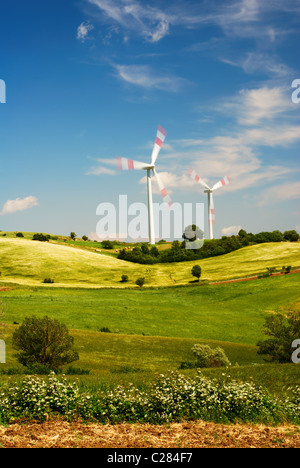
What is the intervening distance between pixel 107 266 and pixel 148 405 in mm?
152648

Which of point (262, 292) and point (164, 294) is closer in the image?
point (262, 292)

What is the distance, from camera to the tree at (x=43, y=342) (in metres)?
40.6

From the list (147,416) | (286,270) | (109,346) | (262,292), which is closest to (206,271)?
(286,270)

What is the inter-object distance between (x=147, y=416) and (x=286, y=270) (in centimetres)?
11861

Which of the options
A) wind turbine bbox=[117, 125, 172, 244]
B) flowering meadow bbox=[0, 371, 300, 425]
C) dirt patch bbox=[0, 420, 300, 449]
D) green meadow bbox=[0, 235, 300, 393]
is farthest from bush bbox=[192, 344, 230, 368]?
wind turbine bbox=[117, 125, 172, 244]

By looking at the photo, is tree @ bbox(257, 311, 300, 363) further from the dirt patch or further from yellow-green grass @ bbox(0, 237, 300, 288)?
yellow-green grass @ bbox(0, 237, 300, 288)

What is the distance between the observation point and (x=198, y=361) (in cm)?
4838

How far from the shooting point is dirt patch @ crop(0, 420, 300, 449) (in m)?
16.0

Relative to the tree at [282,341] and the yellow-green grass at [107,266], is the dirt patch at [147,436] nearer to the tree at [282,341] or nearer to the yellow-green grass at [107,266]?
the tree at [282,341]

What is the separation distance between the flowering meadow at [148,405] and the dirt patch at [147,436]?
0.75 m

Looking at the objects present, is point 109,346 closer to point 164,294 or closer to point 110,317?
point 110,317

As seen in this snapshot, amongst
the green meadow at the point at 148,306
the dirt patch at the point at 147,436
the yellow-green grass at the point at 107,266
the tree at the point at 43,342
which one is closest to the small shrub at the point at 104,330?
the green meadow at the point at 148,306

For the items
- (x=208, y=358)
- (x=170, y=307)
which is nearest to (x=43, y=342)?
(x=208, y=358)
